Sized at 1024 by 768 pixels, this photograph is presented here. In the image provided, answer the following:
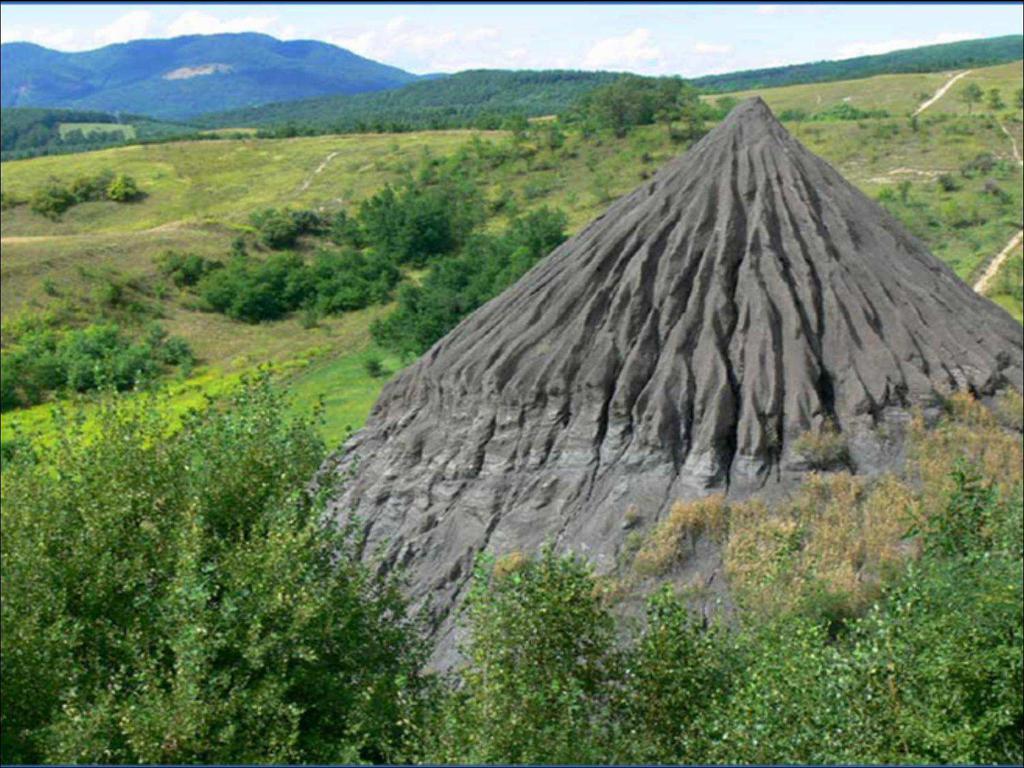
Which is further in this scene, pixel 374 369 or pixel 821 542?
pixel 374 369

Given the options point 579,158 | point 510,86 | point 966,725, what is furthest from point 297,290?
point 510,86

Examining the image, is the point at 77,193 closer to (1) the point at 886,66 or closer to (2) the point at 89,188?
(2) the point at 89,188

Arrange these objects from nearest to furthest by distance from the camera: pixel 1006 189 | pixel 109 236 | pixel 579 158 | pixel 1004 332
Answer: pixel 1004 332 < pixel 1006 189 < pixel 109 236 < pixel 579 158

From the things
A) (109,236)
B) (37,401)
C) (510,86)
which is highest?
(510,86)

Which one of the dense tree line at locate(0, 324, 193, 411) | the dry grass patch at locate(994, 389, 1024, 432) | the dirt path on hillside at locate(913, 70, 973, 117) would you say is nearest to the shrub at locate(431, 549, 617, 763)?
the dry grass patch at locate(994, 389, 1024, 432)

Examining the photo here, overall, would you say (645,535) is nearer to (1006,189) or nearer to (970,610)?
(970,610)

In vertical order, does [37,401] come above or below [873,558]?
below

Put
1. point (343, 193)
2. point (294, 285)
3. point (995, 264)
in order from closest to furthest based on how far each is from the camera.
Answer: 1. point (995, 264)
2. point (294, 285)
3. point (343, 193)

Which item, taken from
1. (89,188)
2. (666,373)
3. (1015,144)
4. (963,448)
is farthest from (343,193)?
(963,448)
